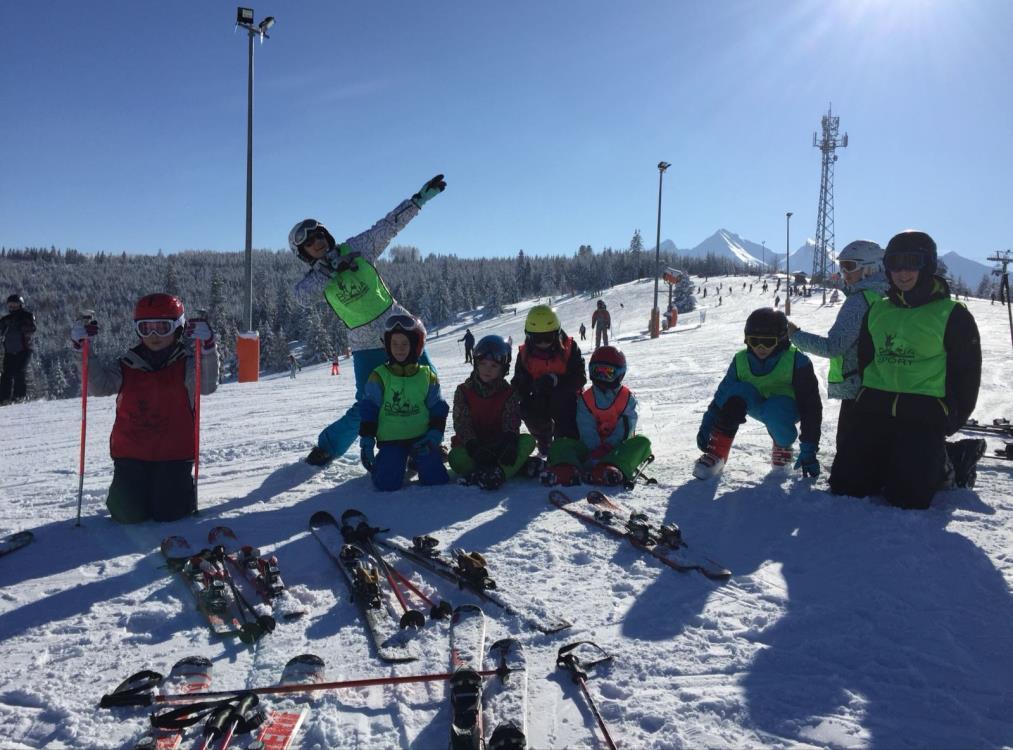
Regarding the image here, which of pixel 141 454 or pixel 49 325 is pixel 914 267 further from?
pixel 49 325

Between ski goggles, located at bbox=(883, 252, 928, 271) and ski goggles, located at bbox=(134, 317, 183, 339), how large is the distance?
4.52m

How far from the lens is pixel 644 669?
89.7 inches

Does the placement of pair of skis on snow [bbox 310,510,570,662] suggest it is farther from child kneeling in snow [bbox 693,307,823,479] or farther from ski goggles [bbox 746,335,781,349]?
ski goggles [bbox 746,335,781,349]

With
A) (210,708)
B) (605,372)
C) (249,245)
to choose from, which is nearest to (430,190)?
(605,372)

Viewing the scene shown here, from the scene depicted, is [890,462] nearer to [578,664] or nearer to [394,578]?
[578,664]

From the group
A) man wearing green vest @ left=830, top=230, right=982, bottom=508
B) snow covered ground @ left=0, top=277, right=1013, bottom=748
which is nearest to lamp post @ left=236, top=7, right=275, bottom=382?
snow covered ground @ left=0, top=277, right=1013, bottom=748

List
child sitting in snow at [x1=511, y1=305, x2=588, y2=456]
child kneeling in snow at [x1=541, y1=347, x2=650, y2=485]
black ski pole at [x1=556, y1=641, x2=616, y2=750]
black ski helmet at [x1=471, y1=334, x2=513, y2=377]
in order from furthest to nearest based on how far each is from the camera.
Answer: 1. child sitting in snow at [x1=511, y1=305, x2=588, y2=456]
2. black ski helmet at [x1=471, y1=334, x2=513, y2=377]
3. child kneeling in snow at [x1=541, y1=347, x2=650, y2=485]
4. black ski pole at [x1=556, y1=641, x2=616, y2=750]

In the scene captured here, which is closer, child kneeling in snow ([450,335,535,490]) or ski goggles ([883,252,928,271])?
ski goggles ([883,252,928,271])

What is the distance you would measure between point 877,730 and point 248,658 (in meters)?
2.16

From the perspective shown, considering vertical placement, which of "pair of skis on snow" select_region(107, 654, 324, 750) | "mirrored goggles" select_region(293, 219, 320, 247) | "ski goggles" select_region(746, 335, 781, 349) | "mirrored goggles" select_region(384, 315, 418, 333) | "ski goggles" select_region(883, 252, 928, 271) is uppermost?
"mirrored goggles" select_region(293, 219, 320, 247)

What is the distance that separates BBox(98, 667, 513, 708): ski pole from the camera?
6.76 feet

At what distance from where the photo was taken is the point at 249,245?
579 inches

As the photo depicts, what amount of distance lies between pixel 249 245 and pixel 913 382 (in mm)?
14016

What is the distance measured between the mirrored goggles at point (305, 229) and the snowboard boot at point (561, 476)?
2.60 m
